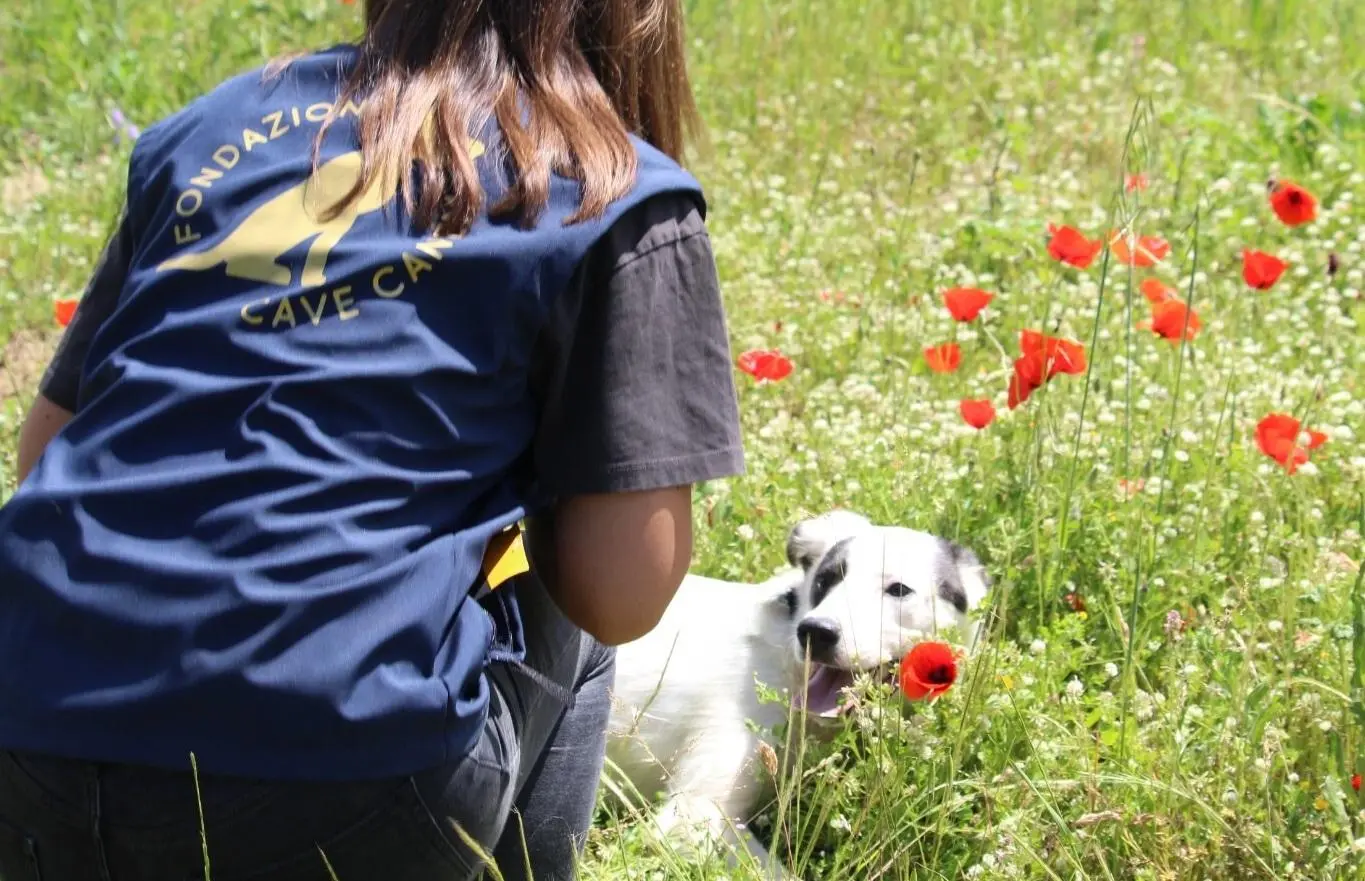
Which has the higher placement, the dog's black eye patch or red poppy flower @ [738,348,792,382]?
red poppy flower @ [738,348,792,382]

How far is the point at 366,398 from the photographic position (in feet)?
6.12

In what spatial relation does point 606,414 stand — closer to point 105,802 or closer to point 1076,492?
point 105,802

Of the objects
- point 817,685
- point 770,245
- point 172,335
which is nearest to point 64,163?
point 770,245

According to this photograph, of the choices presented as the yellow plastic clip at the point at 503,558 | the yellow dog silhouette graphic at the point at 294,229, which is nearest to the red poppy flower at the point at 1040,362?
the yellow plastic clip at the point at 503,558

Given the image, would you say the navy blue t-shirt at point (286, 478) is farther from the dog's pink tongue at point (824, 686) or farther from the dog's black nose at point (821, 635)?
the dog's pink tongue at point (824, 686)

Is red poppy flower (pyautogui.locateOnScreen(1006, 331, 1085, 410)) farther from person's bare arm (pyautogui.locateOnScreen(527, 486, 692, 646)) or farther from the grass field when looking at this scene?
person's bare arm (pyautogui.locateOnScreen(527, 486, 692, 646))

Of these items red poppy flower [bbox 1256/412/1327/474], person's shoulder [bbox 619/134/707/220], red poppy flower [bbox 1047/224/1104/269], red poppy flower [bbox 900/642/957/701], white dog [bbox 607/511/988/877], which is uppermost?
person's shoulder [bbox 619/134/707/220]

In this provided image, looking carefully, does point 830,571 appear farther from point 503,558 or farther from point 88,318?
point 88,318

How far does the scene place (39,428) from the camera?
235 centimetres

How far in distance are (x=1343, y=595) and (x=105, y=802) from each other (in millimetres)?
2288

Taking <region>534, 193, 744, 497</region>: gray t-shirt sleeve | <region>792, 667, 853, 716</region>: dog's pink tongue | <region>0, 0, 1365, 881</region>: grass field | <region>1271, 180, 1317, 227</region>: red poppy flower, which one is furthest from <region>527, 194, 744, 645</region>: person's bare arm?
<region>1271, 180, 1317, 227</region>: red poppy flower

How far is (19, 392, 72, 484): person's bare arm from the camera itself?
91.9 inches

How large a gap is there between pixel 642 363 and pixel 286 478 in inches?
17.7

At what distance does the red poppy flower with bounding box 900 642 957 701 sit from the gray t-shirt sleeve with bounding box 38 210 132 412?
129 cm
